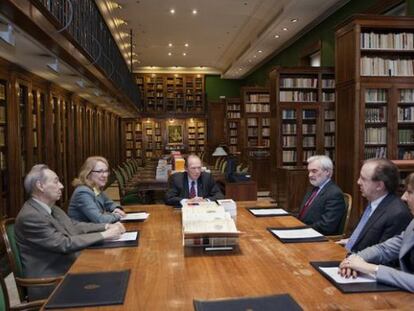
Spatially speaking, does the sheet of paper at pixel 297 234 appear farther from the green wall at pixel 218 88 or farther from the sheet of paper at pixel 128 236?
the green wall at pixel 218 88

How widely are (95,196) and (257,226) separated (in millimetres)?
1293

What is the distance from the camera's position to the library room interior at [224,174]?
5.85 feet

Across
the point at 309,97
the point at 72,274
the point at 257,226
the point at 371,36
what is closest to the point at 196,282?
the point at 72,274

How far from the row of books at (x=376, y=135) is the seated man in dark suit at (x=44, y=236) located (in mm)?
4405

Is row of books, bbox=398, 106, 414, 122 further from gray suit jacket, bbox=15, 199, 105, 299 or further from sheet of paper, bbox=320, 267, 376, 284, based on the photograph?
gray suit jacket, bbox=15, 199, 105, 299

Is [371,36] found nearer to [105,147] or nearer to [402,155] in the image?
[402,155]

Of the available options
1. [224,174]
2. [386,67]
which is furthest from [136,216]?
[386,67]

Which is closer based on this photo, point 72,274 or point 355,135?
point 72,274

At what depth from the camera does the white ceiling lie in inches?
369

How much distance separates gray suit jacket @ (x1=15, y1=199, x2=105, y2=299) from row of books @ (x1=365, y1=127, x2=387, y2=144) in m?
4.58

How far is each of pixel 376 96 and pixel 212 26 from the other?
22.3 feet

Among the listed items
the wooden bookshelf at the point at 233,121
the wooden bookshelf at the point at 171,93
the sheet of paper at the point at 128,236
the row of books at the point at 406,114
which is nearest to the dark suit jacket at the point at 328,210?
the sheet of paper at the point at 128,236

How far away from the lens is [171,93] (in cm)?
1850

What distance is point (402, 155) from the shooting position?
19.7 feet
